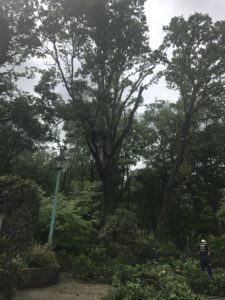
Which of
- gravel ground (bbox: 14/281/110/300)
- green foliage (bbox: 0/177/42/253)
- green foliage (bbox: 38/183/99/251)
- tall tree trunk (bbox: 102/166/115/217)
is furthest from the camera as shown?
tall tree trunk (bbox: 102/166/115/217)

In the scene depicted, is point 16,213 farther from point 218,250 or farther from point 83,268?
point 218,250

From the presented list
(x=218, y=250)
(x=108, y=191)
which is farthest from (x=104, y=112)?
(x=218, y=250)

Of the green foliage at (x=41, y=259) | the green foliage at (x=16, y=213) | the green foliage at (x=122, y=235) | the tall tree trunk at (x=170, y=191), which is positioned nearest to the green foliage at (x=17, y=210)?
the green foliage at (x=16, y=213)

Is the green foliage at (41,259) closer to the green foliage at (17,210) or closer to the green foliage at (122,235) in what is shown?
the green foliage at (17,210)

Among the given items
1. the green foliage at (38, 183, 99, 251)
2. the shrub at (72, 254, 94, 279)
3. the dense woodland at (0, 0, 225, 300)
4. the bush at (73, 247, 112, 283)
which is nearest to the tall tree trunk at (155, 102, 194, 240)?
the dense woodland at (0, 0, 225, 300)

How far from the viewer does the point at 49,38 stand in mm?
25984

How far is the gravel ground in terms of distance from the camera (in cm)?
1246

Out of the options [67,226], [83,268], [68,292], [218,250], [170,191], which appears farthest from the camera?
[170,191]

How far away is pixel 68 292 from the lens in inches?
551

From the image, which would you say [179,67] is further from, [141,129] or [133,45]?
[141,129]

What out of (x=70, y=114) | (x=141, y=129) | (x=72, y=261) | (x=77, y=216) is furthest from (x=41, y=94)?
(x=141, y=129)

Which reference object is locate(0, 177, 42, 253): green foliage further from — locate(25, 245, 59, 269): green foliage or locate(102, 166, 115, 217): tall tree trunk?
locate(102, 166, 115, 217): tall tree trunk

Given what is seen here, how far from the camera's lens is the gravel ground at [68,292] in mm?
12462

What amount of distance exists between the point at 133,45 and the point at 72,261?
13.3 m
